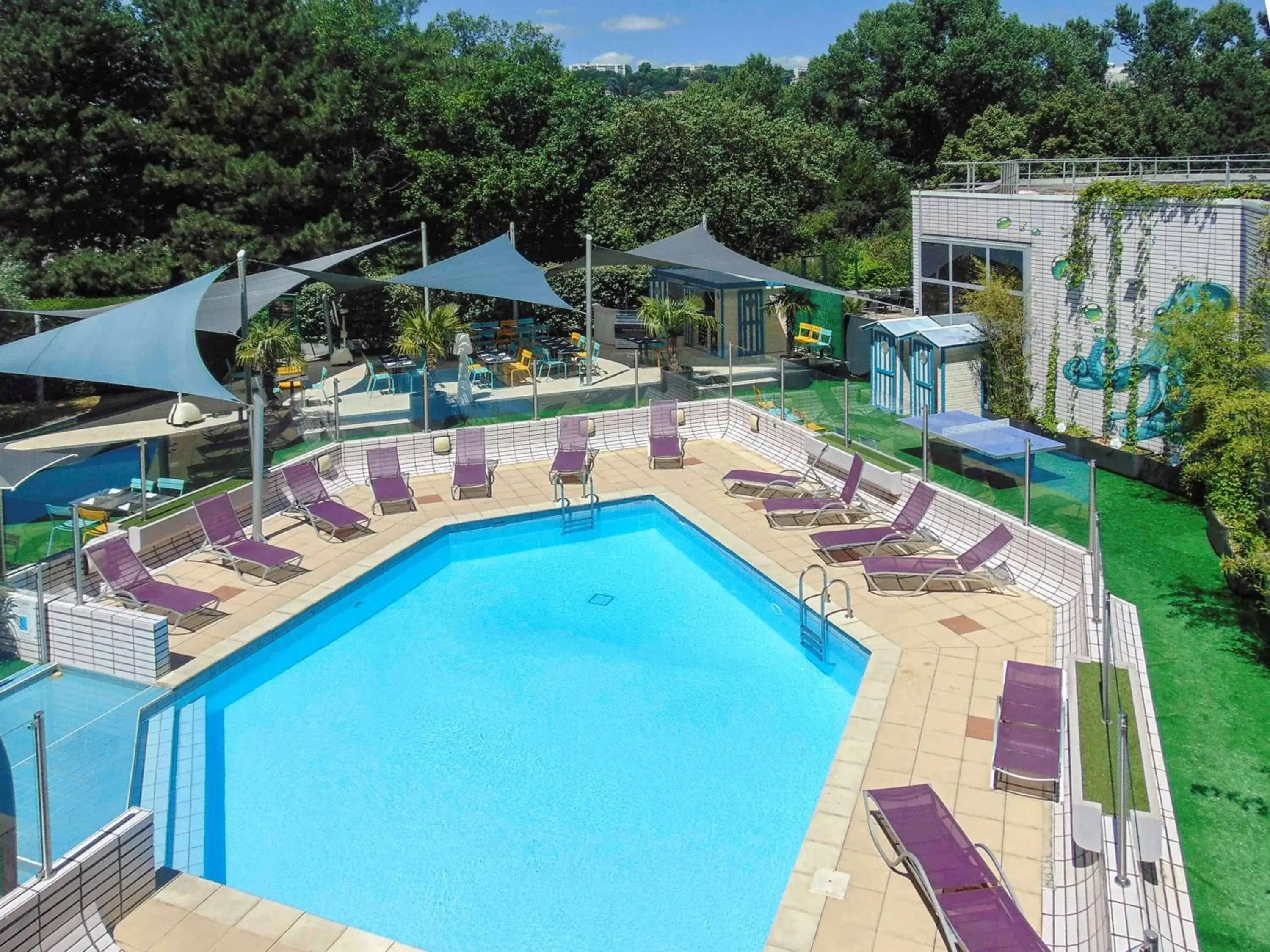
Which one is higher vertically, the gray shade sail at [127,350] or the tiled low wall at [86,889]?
the gray shade sail at [127,350]

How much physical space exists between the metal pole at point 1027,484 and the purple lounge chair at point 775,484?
3.24 meters

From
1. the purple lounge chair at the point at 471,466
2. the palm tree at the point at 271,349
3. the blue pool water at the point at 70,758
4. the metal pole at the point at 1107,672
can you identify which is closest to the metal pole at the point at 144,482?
the purple lounge chair at the point at 471,466

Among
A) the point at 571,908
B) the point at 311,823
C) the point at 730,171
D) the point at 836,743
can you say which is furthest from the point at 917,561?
the point at 730,171

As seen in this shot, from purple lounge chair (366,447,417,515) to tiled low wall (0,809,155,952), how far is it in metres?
7.58

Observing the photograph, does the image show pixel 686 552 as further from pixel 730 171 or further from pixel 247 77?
pixel 247 77

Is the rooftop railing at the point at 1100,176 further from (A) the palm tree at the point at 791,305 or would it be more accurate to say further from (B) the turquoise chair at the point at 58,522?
(B) the turquoise chair at the point at 58,522

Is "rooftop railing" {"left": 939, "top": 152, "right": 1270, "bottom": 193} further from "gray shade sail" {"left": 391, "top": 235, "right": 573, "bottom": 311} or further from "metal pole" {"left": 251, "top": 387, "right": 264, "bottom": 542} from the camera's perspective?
"metal pole" {"left": 251, "top": 387, "right": 264, "bottom": 542}

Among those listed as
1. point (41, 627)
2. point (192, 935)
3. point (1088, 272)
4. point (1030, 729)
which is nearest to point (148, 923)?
point (192, 935)

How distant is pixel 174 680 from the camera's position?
9.68m

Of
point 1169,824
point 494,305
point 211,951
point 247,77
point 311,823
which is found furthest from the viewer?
point 494,305

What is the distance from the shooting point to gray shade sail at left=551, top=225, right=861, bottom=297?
61.3 ft

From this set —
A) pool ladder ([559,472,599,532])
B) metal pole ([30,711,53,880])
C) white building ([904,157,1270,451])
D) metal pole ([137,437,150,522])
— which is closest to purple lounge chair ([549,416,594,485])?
pool ladder ([559,472,599,532])

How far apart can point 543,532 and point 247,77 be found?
17.4 metres

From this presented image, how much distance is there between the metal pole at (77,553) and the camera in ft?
33.1
